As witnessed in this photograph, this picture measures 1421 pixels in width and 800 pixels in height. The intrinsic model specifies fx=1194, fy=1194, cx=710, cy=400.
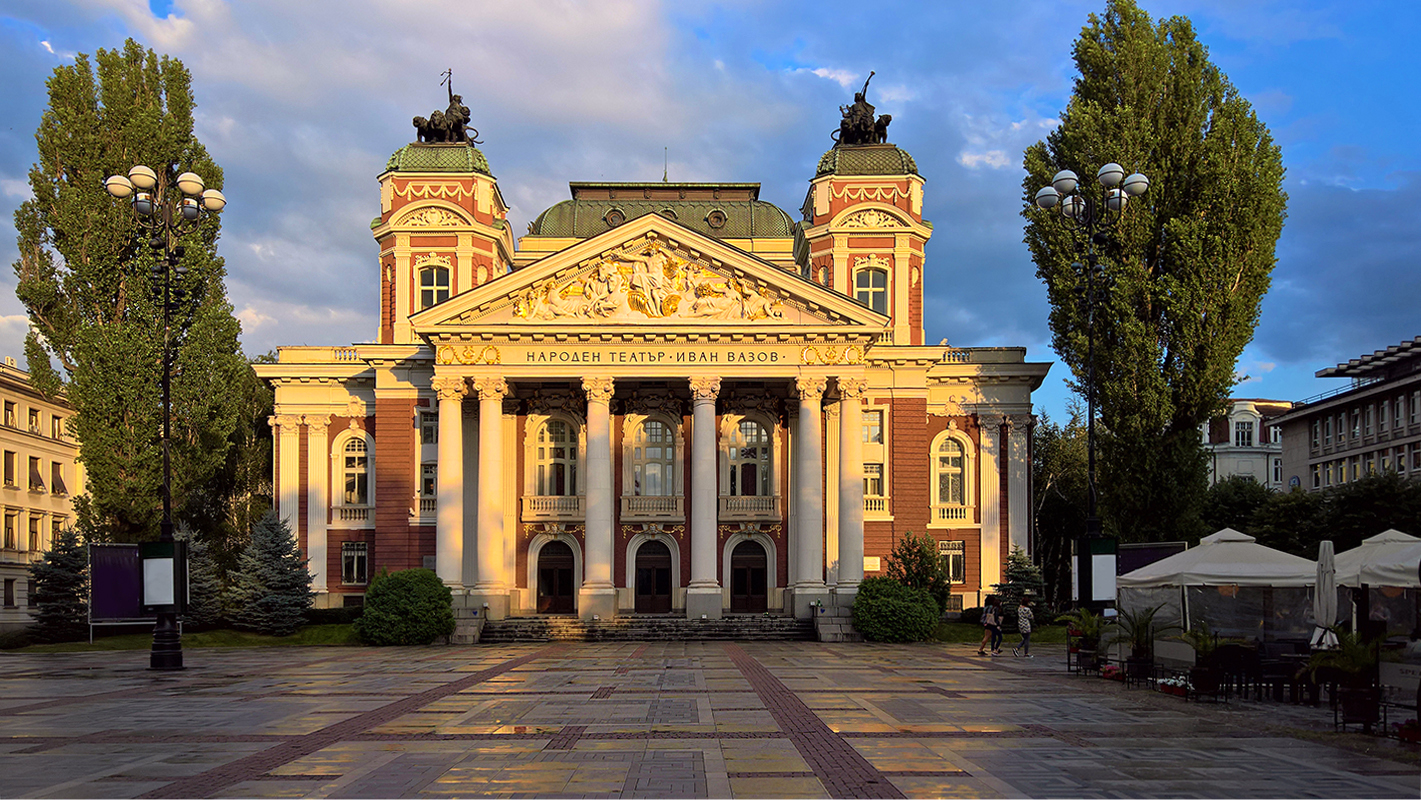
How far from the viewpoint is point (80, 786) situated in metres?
13.4

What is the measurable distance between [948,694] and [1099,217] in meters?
26.8

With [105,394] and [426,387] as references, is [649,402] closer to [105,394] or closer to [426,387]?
[426,387]

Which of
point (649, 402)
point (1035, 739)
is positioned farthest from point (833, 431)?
point (1035, 739)

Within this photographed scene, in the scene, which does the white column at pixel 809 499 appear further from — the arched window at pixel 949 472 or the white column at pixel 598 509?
the arched window at pixel 949 472

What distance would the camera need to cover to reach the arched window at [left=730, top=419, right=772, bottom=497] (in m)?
52.2

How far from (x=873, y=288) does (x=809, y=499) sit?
46.0 feet

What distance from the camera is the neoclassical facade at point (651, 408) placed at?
46500mm

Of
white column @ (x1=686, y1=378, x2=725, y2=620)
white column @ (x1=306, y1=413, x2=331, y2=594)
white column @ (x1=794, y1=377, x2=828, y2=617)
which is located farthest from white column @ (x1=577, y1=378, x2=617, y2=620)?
white column @ (x1=306, y1=413, x2=331, y2=594)

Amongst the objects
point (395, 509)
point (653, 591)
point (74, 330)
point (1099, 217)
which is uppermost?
point (1099, 217)

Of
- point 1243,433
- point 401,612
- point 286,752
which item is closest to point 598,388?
point 401,612

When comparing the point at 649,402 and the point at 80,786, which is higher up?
the point at 649,402

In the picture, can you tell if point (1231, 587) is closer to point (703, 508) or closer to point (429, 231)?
point (703, 508)

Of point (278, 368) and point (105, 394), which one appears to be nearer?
point (105, 394)

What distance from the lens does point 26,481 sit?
221 ft
